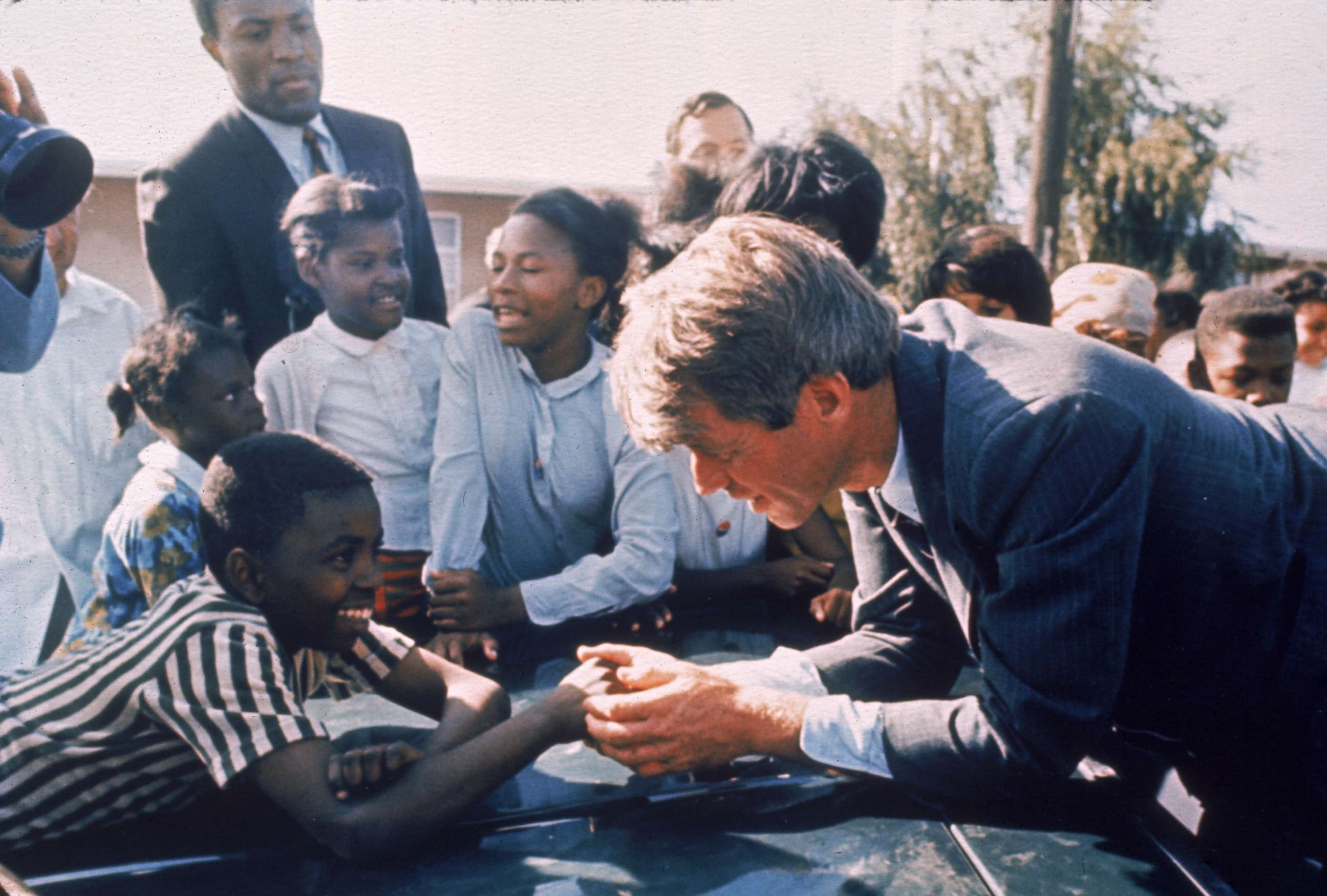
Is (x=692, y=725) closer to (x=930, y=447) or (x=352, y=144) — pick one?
(x=930, y=447)

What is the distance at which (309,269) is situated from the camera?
2.76 m

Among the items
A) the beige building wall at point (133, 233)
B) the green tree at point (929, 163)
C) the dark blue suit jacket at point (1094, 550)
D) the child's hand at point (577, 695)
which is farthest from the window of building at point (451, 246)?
the dark blue suit jacket at point (1094, 550)

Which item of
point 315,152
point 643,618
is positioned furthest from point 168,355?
point 643,618

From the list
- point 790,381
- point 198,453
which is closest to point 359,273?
point 198,453

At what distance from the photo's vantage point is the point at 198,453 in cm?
232

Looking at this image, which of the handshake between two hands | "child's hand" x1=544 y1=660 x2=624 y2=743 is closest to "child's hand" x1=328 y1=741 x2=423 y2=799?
the handshake between two hands

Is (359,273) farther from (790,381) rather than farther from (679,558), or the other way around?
(790,381)

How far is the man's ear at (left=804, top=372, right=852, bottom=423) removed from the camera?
1440 mm

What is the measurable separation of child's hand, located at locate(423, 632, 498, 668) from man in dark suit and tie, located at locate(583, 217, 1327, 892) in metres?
0.58

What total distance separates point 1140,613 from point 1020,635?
0.21 metres

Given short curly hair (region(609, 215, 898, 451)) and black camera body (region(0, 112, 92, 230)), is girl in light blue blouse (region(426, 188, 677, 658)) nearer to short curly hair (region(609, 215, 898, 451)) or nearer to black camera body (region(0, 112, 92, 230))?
short curly hair (region(609, 215, 898, 451))

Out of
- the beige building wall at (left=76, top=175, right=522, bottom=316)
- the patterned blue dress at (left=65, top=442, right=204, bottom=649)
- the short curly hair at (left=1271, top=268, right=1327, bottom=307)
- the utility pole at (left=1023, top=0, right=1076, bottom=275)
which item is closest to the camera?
the patterned blue dress at (left=65, top=442, right=204, bottom=649)

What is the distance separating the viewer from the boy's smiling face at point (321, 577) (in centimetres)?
163

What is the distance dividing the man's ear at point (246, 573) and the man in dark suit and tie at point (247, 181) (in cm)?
126
